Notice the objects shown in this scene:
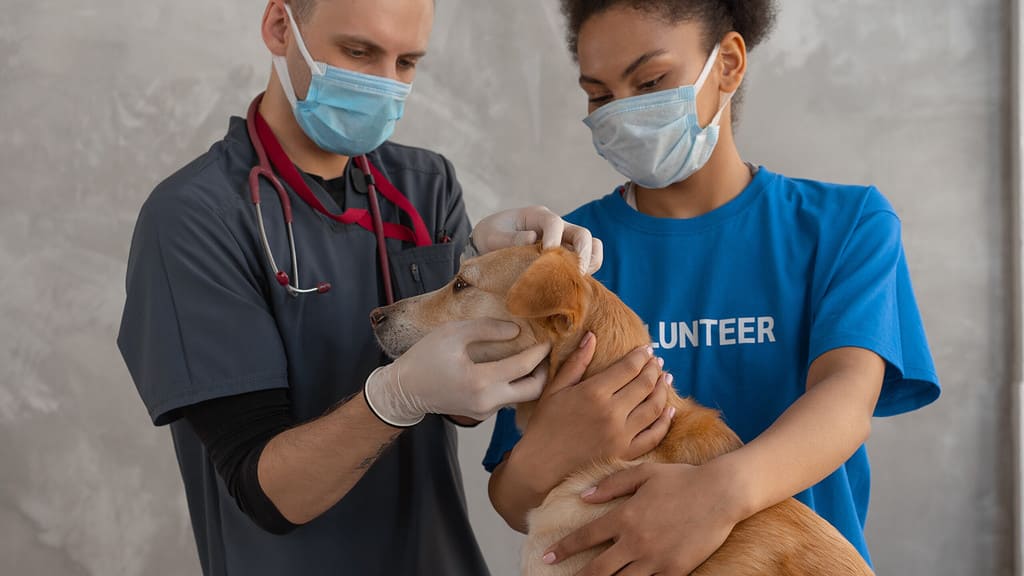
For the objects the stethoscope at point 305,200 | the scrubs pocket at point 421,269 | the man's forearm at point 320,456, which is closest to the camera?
the man's forearm at point 320,456

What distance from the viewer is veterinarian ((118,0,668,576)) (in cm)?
159

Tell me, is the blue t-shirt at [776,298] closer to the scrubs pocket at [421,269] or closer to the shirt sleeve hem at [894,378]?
the shirt sleeve hem at [894,378]

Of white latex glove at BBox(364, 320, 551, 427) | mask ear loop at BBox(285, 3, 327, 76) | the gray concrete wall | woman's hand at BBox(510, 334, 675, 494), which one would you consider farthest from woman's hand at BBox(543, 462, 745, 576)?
the gray concrete wall

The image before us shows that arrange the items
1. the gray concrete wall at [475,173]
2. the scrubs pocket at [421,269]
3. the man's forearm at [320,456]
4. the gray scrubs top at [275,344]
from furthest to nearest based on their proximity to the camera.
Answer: the gray concrete wall at [475,173] → the scrubs pocket at [421,269] → the gray scrubs top at [275,344] → the man's forearm at [320,456]

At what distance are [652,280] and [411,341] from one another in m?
0.53

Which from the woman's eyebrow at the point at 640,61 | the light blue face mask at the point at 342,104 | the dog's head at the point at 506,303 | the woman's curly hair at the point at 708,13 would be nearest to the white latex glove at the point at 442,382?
the dog's head at the point at 506,303

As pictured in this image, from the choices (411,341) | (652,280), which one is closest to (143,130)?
(411,341)

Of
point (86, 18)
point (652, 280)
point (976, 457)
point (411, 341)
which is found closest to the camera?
point (411, 341)

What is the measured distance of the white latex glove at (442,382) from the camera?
1557 millimetres

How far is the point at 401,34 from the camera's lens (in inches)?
72.6

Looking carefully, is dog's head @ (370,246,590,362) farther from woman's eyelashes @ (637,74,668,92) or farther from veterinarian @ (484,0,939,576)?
woman's eyelashes @ (637,74,668,92)

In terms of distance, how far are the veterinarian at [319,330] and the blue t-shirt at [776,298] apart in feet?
0.68

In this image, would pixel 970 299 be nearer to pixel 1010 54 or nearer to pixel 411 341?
pixel 1010 54

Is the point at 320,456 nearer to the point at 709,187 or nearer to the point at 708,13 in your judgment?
the point at 709,187
